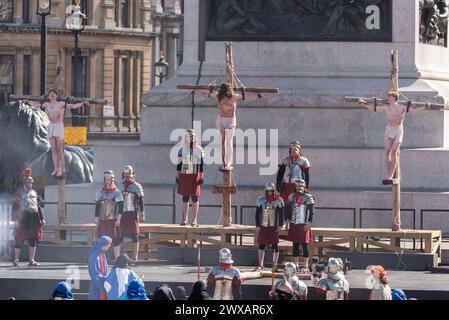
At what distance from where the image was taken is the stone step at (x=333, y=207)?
4666 centimetres

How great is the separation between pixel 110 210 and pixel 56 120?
3898 millimetres

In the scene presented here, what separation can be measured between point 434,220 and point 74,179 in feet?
56.3

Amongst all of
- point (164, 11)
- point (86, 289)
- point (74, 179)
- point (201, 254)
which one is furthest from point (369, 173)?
point (164, 11)

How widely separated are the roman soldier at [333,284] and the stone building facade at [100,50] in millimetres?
74956

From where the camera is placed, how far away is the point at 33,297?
38562mm

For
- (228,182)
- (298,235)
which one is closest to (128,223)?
(228,182)

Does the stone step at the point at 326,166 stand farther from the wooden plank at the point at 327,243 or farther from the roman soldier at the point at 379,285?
the roman soldier at the point at 379,285

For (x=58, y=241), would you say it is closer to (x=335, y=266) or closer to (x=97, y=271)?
(x=97, y=271)

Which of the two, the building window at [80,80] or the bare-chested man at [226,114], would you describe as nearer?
the bare-chested man at [226,114]

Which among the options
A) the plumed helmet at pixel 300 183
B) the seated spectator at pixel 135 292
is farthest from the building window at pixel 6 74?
the seated spectator at pixel 135 292

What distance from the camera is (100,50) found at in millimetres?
117438
